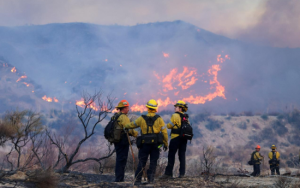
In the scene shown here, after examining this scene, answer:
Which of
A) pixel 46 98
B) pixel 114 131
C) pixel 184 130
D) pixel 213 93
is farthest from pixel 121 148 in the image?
pixel 46 98

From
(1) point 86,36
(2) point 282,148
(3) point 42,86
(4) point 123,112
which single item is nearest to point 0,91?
(3) point 42,86

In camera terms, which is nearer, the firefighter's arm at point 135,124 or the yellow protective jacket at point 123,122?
the firefighter's arm at point 135,124

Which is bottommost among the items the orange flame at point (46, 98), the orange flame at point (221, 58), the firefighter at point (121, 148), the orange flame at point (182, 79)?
the firefighter at point (121, 148)

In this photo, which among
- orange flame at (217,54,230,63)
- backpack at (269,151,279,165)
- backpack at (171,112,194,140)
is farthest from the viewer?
orange flame at (217,54,230,63)

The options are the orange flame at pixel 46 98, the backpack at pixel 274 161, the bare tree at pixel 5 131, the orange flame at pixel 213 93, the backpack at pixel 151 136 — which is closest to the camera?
the backpack at pixel 151 136

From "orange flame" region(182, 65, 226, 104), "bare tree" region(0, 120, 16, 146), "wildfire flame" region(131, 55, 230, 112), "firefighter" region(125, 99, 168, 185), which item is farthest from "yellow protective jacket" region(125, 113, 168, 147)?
"orange flame" region(182, 65, 226, 104)

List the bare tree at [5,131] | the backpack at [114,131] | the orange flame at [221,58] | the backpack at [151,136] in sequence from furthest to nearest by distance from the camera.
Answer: the orange flame at [221,58]
the bare tree at [5,131]
the backpack at [114,131]
the backpack at [151,136]

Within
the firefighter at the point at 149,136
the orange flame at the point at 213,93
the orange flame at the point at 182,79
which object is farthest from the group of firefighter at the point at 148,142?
the orange flame at the point at 182,79

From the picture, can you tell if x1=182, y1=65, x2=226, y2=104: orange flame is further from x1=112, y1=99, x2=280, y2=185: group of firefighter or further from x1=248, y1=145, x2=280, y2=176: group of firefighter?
x1=112, y1=99, x2=280, y2=185: group of firefighter

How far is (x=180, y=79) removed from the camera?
292 feet

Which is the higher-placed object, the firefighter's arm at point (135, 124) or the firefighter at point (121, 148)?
the firefighter's arm at point (135, 124)

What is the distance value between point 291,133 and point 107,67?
240ft

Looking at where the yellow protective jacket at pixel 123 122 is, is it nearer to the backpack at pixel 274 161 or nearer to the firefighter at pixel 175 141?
the firefighter at pixel 175 141

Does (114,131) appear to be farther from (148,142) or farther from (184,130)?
(184,130)
